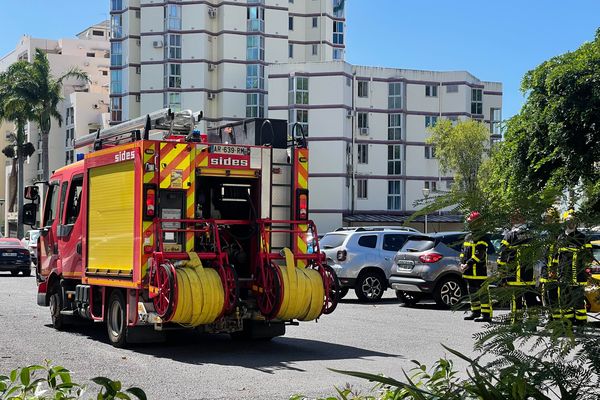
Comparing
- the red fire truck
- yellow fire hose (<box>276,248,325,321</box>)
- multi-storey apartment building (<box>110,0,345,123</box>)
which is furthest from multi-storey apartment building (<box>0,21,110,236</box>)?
yellow fire hose (<box>276,248,325,321</box>)

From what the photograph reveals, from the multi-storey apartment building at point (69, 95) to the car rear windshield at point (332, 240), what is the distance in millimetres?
72819

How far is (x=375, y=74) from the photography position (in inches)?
2928

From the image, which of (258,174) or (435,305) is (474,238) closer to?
(258,174)

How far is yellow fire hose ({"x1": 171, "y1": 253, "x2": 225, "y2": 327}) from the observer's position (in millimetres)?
10703

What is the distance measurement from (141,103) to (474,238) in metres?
79.1

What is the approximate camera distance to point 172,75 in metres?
78.5

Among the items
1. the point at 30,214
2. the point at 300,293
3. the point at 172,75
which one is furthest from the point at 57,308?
the point at 172,75

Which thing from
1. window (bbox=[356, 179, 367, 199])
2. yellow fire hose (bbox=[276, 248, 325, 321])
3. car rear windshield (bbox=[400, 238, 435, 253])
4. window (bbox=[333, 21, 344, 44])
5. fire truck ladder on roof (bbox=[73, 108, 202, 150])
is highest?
window (bbox=[333, 21, 344, 44])

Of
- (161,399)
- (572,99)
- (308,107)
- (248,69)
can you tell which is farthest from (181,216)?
(248,69)

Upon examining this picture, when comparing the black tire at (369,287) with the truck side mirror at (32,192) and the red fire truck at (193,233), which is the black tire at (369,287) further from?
the red fire truck at (193,233)

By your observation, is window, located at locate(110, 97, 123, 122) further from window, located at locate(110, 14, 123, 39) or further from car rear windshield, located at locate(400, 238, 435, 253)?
car rear windshield, located at locate(400, 238, 435, 253)

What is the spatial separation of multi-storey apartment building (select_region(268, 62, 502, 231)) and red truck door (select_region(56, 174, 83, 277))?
189 feet

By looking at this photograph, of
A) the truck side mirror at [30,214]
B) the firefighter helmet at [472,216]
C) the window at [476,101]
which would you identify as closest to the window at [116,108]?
the window at [476,101]

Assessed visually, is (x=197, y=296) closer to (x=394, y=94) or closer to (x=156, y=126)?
(x=156, y=126)
